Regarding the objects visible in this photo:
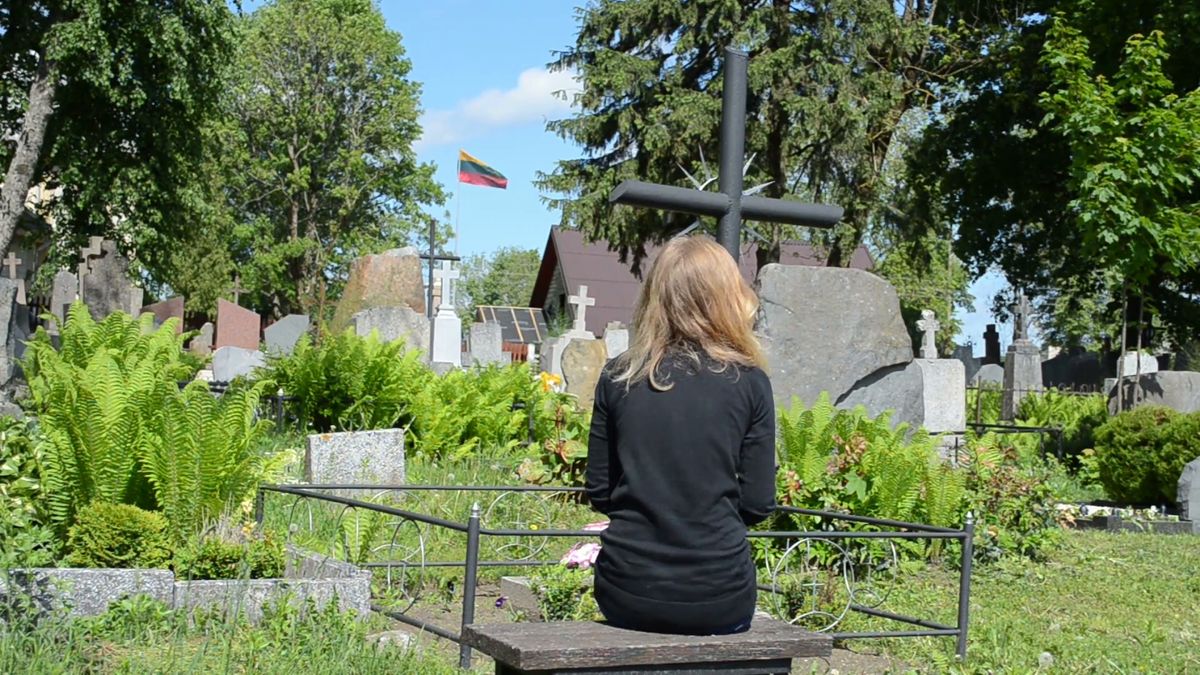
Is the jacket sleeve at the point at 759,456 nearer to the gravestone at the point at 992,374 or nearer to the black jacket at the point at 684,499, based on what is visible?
the black jacket at the point at 684,499

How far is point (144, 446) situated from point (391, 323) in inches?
420

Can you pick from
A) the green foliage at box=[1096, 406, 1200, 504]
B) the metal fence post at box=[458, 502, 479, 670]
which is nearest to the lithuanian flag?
the green foliage at box=[1096, 406, 1200, 504]

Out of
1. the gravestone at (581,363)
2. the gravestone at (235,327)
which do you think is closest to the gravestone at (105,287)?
the gravestone at (581,363)

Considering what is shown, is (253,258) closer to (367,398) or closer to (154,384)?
(367,398)

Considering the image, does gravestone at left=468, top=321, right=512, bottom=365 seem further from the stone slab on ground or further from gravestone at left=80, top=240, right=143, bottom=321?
the stone slab on ground

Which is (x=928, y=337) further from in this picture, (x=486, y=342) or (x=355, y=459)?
(x=355, y=459)

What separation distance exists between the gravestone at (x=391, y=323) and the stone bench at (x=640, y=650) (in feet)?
42.9

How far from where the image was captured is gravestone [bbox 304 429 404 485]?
8.23m

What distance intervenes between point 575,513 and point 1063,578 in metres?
3.31

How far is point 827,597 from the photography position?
6.34 metres

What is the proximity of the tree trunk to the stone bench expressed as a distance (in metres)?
22.1

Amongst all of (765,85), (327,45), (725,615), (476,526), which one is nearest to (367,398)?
(476,526)

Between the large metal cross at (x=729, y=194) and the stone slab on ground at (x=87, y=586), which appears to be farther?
the large metal cross at (x=729, y=194)

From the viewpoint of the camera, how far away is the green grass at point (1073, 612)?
5.79 metres
